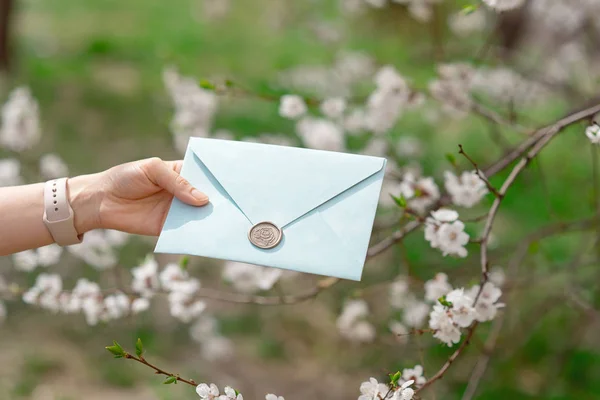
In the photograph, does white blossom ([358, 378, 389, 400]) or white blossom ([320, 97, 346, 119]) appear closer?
white blossom ([358, 378, 389, 400])

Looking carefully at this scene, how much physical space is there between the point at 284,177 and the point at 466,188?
0.62 m

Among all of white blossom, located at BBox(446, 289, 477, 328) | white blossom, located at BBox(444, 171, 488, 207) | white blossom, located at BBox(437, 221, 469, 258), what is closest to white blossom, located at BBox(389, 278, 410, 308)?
white blossom, located at BBox(444, 171, 488, 207)

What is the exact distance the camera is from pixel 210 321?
10.7 ft

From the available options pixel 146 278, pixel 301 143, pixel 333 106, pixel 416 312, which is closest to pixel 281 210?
pixel 146 278

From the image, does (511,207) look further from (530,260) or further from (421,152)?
(530,260)

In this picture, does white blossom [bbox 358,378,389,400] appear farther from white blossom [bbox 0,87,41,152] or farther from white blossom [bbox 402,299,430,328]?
white blossom [bbox 0,87,41,152]

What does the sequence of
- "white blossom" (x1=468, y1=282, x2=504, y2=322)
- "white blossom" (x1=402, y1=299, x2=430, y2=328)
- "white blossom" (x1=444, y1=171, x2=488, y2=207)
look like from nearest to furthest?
"white blossom" (x1=468, y1=282, x2=504, y2=322) → "white blossom" (x1=444, y1=171, x2=488, y2=207) → "white blossom" (x1=402, y1=299, x2=430, y2=328)

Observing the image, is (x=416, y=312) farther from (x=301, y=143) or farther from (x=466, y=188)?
(x=301, y=143)

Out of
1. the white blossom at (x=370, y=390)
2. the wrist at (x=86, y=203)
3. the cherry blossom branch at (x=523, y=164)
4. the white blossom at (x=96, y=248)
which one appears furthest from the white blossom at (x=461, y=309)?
A: the white blossom at (x=96, y=248)

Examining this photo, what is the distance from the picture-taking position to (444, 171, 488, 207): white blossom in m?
1.78

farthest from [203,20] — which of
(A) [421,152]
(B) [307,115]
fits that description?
(A) [421,152]

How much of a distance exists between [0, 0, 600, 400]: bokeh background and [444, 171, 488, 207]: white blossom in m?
0.28

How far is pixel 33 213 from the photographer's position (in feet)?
5.19

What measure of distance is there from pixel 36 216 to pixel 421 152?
3.45 meters
